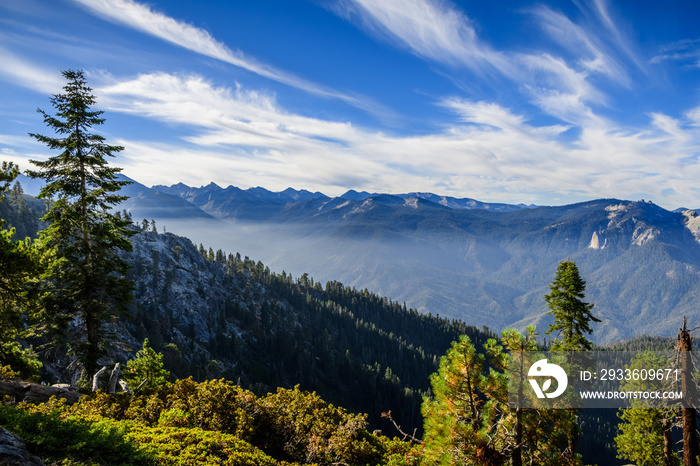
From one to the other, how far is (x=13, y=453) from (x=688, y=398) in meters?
25.7

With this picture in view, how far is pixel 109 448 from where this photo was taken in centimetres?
1221

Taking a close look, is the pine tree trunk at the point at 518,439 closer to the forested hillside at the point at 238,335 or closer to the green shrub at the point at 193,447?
the green shrub at the point at 193,447

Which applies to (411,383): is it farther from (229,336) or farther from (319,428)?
(319,428)

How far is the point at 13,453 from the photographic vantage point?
968cm

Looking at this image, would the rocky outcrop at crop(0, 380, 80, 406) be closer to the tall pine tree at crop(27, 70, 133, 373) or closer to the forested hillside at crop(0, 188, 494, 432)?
the tall pine tree at crop(27, 70, 133, 373)

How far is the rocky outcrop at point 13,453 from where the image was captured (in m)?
9.36

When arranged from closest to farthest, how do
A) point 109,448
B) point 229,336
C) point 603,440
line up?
1. point 109,448
2. point 229,336
3. point 603,440

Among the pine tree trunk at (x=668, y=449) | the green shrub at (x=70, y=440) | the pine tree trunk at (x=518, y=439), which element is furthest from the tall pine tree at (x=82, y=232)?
the pine tree trunk at (x=668, y=449)

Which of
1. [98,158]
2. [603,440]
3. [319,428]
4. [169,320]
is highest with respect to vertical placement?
[98,158]

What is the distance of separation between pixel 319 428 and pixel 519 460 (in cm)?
1069

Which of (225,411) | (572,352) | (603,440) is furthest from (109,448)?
(603,440)

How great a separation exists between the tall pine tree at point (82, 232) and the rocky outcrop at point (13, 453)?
12333 millimetres

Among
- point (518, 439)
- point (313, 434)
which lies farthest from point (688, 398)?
point (313, 434)

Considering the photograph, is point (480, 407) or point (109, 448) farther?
point (480, 407)
